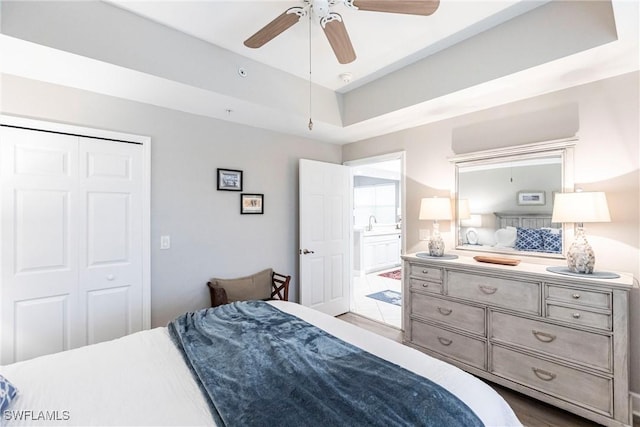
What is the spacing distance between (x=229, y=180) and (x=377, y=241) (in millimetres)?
4216

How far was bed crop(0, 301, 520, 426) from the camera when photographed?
1049 mm

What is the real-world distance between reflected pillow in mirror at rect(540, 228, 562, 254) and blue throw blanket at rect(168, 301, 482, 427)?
1940 millimetres

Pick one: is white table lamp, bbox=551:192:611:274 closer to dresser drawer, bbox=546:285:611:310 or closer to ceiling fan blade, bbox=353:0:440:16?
dresser drawer, bbox=546:285:611:310

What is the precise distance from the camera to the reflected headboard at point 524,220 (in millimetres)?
2445

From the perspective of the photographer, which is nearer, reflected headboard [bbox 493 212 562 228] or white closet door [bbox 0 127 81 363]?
white closet door [bbox 0 127 81 363]

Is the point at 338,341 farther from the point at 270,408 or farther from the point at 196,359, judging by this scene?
the point at 196,359

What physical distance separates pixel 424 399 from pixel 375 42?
7.95 ft

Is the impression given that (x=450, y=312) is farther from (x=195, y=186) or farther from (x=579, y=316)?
(x=195, y=186)

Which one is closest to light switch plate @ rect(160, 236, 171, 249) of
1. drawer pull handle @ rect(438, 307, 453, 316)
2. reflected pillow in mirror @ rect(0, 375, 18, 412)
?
reflected pillow in mirror @ rect(0, 375, 18, 412)

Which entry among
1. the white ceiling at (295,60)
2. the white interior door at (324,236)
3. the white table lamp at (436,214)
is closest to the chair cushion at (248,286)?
the white interior door at (324,236)

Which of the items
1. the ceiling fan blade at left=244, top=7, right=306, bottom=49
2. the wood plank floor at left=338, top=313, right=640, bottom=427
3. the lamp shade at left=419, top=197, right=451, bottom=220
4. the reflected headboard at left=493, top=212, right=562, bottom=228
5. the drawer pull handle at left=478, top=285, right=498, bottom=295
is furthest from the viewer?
the lamp shade at left=419, top=197, right=451, bottom=220

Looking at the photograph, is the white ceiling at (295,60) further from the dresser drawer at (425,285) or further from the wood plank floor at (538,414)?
the wood plank floor at (538,414)

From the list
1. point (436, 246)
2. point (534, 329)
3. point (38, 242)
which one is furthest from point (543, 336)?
point (38, 242)

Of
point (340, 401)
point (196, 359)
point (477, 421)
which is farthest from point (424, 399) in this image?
point (196, 359)
